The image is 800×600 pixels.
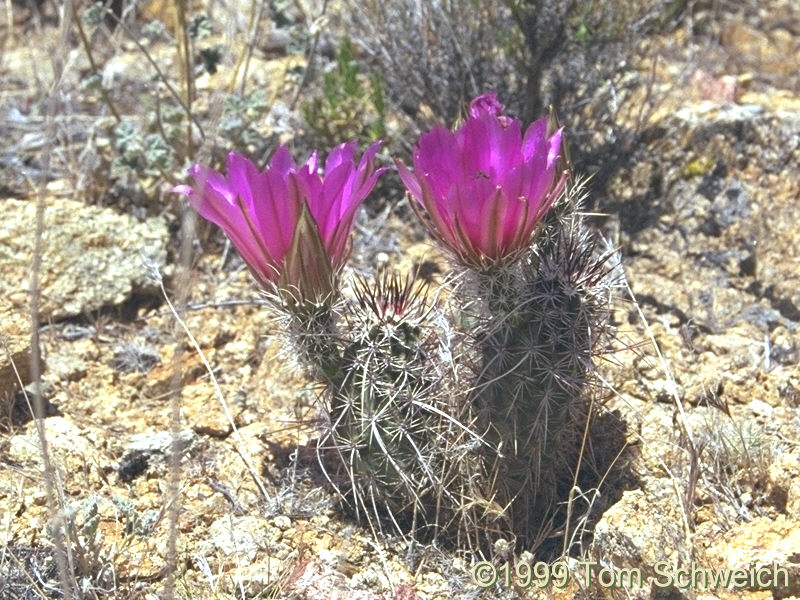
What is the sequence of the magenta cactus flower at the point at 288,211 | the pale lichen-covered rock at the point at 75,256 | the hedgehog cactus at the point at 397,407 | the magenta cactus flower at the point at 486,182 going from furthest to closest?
the pale lichen-covered rock at the point at 75,256, the hedgehog cactus at the point at 397,407, the magenta cactus flower at the point at 288,211, the magenta cactus flower at the point at 486,182

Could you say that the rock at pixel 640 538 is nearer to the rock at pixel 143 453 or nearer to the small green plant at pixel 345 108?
the rock at pixel 143 453

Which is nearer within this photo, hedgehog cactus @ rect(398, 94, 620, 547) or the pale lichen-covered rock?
hedgehog cactus @ rect(398, 94, 620, 547)

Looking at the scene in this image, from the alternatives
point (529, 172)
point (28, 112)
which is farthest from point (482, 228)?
point (28, 112)

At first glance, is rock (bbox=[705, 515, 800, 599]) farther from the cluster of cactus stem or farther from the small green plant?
the small green plant

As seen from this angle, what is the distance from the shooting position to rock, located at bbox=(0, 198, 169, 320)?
10.3 ft

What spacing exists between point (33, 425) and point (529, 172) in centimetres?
153

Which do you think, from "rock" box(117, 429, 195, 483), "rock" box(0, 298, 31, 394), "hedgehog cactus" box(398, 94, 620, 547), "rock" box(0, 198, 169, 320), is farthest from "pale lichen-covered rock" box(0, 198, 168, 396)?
"hedgehog cactus" box(398, 94, 620, 547)

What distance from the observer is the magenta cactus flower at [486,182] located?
194cm

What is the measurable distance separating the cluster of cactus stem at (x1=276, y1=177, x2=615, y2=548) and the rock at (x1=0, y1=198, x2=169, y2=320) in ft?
3.69

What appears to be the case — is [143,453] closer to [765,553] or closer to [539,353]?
[539,353]

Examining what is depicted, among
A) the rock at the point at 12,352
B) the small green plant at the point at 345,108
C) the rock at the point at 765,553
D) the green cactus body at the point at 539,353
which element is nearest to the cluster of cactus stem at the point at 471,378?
the green cactus body at the point at 539,353

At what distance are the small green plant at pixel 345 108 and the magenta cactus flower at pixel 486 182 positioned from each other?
1.52 meters

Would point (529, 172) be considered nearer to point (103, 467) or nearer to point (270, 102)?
point (103, 467)

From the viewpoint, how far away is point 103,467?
258cm
